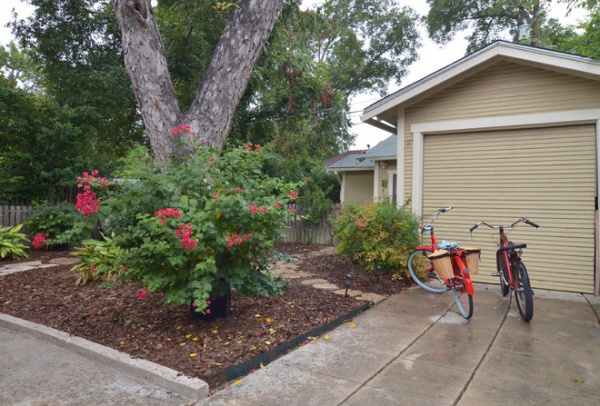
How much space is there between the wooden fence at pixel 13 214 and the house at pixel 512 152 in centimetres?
812

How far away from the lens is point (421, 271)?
6.14m

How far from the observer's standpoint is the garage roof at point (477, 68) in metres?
5.55

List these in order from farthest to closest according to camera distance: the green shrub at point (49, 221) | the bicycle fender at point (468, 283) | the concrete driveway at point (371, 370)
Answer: the green shrub at point (49, 221) → the bicycle fender at point (468, 283) → the concrete driveway at point (371, 370)

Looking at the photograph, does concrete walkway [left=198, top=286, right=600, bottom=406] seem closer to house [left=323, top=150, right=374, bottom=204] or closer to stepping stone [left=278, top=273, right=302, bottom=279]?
stepping stone [left=278, top=273, right=302, bottom=279]

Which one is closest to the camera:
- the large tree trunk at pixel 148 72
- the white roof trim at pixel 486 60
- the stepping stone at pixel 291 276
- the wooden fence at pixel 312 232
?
the white roof trim at pixel 486 60

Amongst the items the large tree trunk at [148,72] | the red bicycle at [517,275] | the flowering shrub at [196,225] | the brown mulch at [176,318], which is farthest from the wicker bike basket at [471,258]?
the large tree trunk at [148,72]

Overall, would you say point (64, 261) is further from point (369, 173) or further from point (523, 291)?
point (369, 173)

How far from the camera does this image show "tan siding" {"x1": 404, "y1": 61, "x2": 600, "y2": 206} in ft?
19.2

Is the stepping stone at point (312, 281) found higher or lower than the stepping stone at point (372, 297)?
higher

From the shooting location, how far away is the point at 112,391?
2.84 meters

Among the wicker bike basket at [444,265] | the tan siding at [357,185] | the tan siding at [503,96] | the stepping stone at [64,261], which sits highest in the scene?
the tan siding at [503,96]

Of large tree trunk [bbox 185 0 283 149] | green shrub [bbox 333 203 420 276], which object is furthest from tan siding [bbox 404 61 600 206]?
large tree trunk [bbox 185 0 283 149]

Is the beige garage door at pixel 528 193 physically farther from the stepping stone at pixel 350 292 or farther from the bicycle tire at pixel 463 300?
the stepping stone at pixel 350 292

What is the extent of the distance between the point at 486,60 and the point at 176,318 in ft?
18.6
